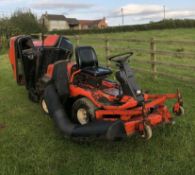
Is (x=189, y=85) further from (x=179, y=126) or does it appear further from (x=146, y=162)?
(x=146, y=162)

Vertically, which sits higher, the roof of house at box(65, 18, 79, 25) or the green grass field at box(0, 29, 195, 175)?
the roof of house at box(65, 18, 79, 25)

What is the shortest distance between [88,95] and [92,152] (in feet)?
3.04

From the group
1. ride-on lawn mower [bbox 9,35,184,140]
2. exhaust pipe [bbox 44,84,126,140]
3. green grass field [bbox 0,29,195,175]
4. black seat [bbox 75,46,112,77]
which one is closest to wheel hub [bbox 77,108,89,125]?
ride-on lawn mower [bbox 9,35,184,140]

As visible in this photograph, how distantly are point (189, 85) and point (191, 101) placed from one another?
5.53 feet

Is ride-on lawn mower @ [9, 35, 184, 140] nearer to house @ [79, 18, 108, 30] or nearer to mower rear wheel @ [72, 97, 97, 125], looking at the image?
mower rear wheel @ [72, 97, 97, 125]

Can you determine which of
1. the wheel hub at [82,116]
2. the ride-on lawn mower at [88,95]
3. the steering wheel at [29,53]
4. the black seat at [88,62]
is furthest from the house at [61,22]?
the wheel hub at [82,116]

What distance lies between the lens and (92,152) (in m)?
4.62

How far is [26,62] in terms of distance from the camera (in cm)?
700

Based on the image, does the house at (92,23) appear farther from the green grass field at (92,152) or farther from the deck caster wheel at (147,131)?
the deck caster wheel at (147,131)

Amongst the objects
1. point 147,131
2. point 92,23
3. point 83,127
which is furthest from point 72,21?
point 147,131

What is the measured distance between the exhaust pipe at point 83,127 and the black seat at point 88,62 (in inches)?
28.5

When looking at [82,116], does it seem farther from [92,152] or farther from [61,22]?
[61,22]

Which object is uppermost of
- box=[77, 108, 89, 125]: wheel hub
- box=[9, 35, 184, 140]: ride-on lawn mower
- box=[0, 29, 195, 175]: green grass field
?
box=[9, 35, 184, 140]: ride-on lawn mower

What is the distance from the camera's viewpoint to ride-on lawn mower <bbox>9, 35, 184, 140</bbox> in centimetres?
453
